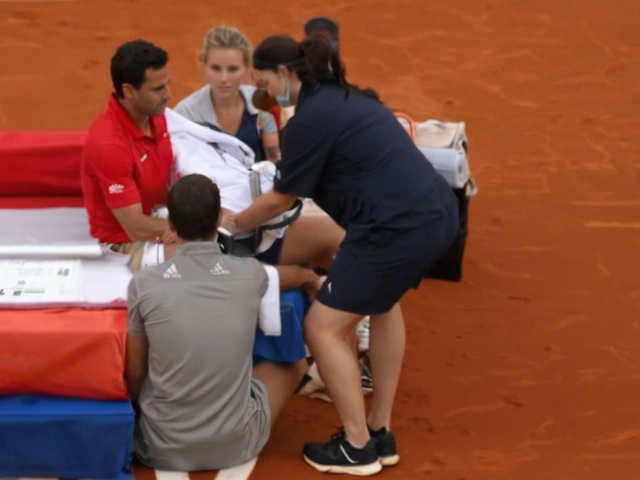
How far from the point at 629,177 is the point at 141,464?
15.4 feet

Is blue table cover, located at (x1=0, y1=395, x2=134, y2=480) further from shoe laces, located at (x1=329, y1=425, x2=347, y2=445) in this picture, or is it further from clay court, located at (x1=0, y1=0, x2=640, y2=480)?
shoe laces, located at (x1=329, y1=425, x2=347, y2=445)

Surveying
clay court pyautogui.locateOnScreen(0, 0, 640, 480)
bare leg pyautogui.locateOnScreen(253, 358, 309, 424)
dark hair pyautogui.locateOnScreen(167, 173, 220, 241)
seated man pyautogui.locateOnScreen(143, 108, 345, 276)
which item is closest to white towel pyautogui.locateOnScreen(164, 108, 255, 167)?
seated man pyautogui.locateOnScreen(143, 108, 345, 276)

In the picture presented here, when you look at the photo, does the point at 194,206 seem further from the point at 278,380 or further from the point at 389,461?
the point at 389,461

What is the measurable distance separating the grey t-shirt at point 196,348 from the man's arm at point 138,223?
1.74 feet

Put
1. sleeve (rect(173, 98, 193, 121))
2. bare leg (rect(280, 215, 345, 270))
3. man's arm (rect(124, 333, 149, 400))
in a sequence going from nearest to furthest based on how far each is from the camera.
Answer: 1. man's arm (rect(124, 333, 149, 400))
2. bare leg (rect(280, 215, 345, 270))
3. sleeve (rect(173, 98, 193, 121))

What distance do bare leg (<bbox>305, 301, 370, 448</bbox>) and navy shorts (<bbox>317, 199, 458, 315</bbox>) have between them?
6 centimetres

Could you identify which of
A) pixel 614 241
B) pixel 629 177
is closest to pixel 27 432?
pixel 614 241

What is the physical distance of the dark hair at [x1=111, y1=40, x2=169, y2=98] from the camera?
443 cm

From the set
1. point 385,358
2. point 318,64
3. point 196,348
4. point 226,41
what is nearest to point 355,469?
point 385,358

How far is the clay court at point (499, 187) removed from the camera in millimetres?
4680

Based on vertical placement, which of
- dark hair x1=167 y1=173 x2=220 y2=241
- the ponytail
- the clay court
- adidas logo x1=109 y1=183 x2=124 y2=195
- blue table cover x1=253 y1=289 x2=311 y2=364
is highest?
the ponytail

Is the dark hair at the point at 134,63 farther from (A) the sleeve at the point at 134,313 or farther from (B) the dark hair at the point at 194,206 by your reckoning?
(A) the sleeve at the point at 134,313

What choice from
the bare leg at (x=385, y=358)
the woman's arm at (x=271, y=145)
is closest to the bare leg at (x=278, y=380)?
the bare leg at (x=385, y=358)

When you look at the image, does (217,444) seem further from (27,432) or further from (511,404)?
(511,404)
